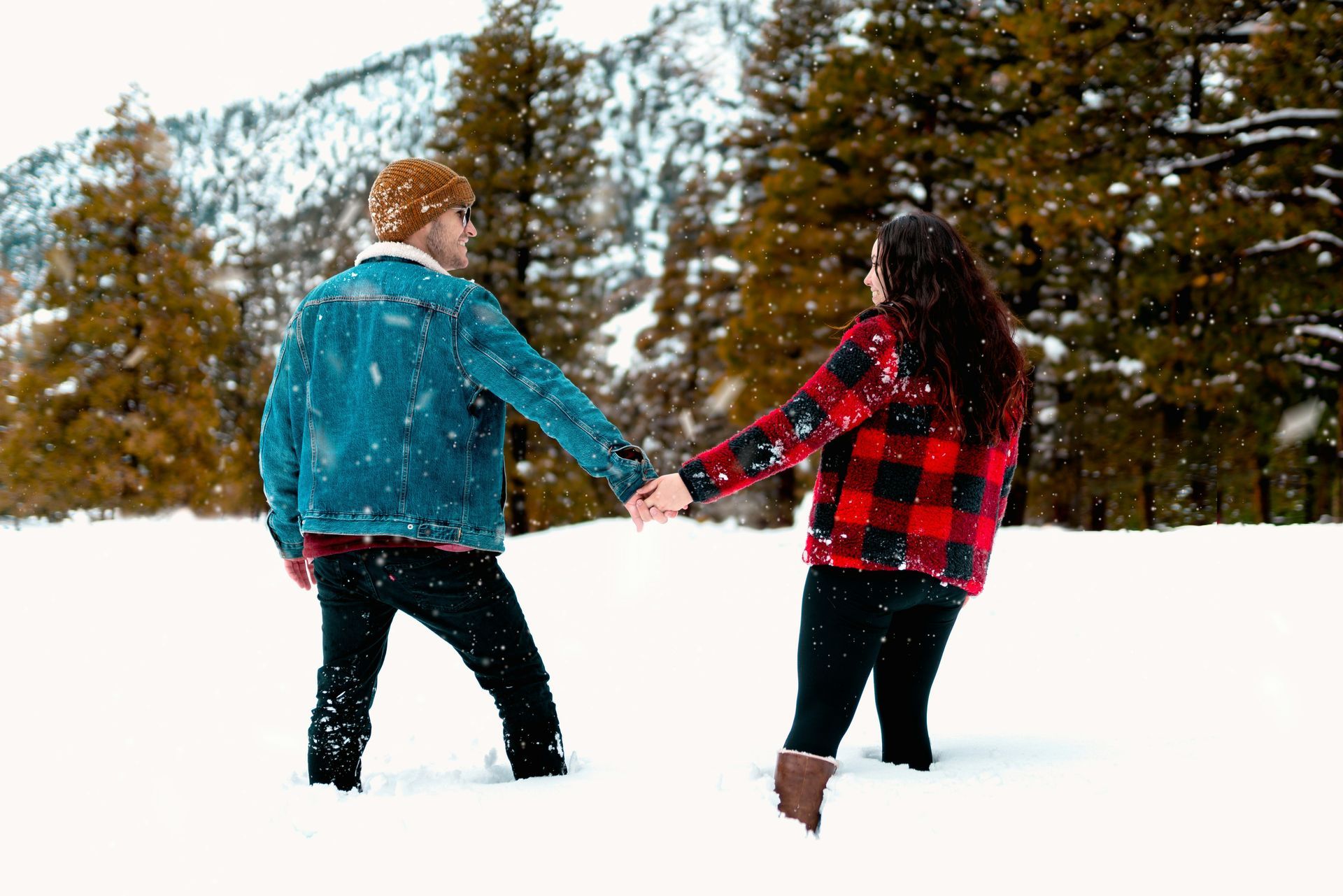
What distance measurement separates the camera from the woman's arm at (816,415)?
9.65 ft

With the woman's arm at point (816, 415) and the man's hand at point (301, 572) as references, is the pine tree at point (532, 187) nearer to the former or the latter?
the man's hand at point (301, 572)

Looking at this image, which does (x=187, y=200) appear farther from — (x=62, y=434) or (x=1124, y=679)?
(x=1124, y=679)

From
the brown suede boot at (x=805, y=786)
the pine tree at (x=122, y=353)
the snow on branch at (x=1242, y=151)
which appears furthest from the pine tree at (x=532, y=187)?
the brown suede boot at (x=805, y=786)

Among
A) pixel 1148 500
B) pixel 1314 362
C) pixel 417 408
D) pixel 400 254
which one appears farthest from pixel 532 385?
pixel 1148 500

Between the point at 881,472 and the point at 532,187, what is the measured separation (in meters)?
18.2

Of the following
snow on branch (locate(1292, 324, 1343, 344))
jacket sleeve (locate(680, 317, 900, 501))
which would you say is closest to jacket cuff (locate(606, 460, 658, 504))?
jacket sleeve (locate(680, 317, 900, 501))

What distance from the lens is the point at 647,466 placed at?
3.22 meters

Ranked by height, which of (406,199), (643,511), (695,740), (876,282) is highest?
(406,199)

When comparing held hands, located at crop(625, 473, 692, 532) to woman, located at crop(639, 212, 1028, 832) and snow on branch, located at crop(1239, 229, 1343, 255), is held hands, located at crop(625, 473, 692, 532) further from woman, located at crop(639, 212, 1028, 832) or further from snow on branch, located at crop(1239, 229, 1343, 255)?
snow on branch, located at crop(1239, 229, 1343, 255)

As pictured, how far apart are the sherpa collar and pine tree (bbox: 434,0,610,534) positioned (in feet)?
53.5

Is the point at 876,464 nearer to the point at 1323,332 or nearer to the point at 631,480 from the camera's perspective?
the point at 631,480

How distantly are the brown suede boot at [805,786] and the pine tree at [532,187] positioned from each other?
55.5 feet

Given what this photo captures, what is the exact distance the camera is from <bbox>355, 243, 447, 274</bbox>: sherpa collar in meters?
3.30

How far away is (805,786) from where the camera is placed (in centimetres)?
291
